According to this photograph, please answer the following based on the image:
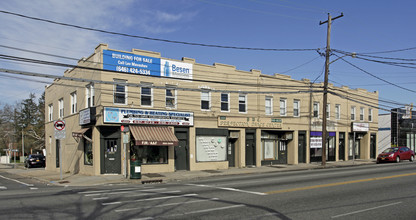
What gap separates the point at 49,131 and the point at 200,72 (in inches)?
592

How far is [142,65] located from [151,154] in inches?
225

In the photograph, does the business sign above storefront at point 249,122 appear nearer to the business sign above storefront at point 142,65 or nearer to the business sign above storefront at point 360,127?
the business sign above storefront at point 142,65

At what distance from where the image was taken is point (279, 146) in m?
29.6

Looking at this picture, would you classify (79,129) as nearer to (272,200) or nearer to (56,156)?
(56,156)

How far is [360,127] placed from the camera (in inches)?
1398

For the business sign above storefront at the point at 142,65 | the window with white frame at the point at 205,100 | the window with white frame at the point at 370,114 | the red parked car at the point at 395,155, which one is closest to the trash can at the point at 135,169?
the business sign above storefront at the point at 142,65

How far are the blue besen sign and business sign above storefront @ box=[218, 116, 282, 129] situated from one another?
6150 mm

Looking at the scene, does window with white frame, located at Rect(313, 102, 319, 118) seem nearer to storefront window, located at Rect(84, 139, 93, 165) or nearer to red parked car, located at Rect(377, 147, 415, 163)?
red parked car, located at Rect(377, 147, 415, 163)

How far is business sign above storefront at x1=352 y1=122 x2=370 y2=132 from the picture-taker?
34875mm

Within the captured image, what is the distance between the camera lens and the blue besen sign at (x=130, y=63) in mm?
20562

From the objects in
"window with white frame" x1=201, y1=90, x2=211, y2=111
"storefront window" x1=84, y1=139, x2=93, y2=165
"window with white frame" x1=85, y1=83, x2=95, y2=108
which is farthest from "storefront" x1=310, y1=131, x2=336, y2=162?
"window with white frame" x1=85, y1=83, x2=95, y2=108

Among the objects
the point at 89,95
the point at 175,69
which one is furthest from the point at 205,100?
the point at 89,95

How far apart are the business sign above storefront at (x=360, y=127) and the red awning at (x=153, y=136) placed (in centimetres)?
2112

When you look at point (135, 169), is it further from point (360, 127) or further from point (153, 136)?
point (360, 127)
